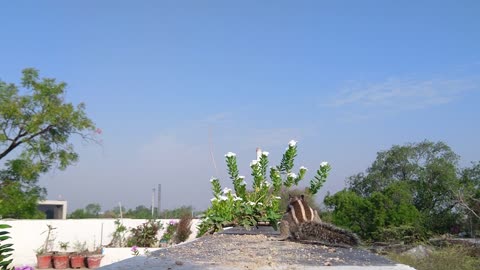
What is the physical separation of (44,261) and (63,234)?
1994 mm

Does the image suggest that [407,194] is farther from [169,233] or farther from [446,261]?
[446,261]

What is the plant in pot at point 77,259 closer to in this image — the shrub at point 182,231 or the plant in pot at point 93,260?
the plant in pot at point 93,260

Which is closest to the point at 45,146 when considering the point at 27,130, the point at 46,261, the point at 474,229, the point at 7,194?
the point at 27,130

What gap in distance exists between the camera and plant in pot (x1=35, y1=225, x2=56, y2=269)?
15359 millimetres

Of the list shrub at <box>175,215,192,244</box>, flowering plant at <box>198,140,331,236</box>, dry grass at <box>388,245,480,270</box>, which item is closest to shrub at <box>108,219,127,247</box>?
shrub at <box>175,215,192,244</box>

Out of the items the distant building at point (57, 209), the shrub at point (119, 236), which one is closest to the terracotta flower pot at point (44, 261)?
the shrub at point (119, 236)

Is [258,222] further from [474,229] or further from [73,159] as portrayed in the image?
[73,159]

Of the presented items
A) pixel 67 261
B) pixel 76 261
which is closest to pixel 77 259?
pixel 76 261

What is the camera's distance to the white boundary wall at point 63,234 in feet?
52.7

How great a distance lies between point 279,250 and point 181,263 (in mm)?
1282

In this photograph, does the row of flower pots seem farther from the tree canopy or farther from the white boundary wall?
the tree canopy

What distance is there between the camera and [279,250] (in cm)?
459

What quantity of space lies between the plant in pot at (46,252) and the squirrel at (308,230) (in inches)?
450

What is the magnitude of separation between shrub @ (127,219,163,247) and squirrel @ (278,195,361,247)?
38.2ft
